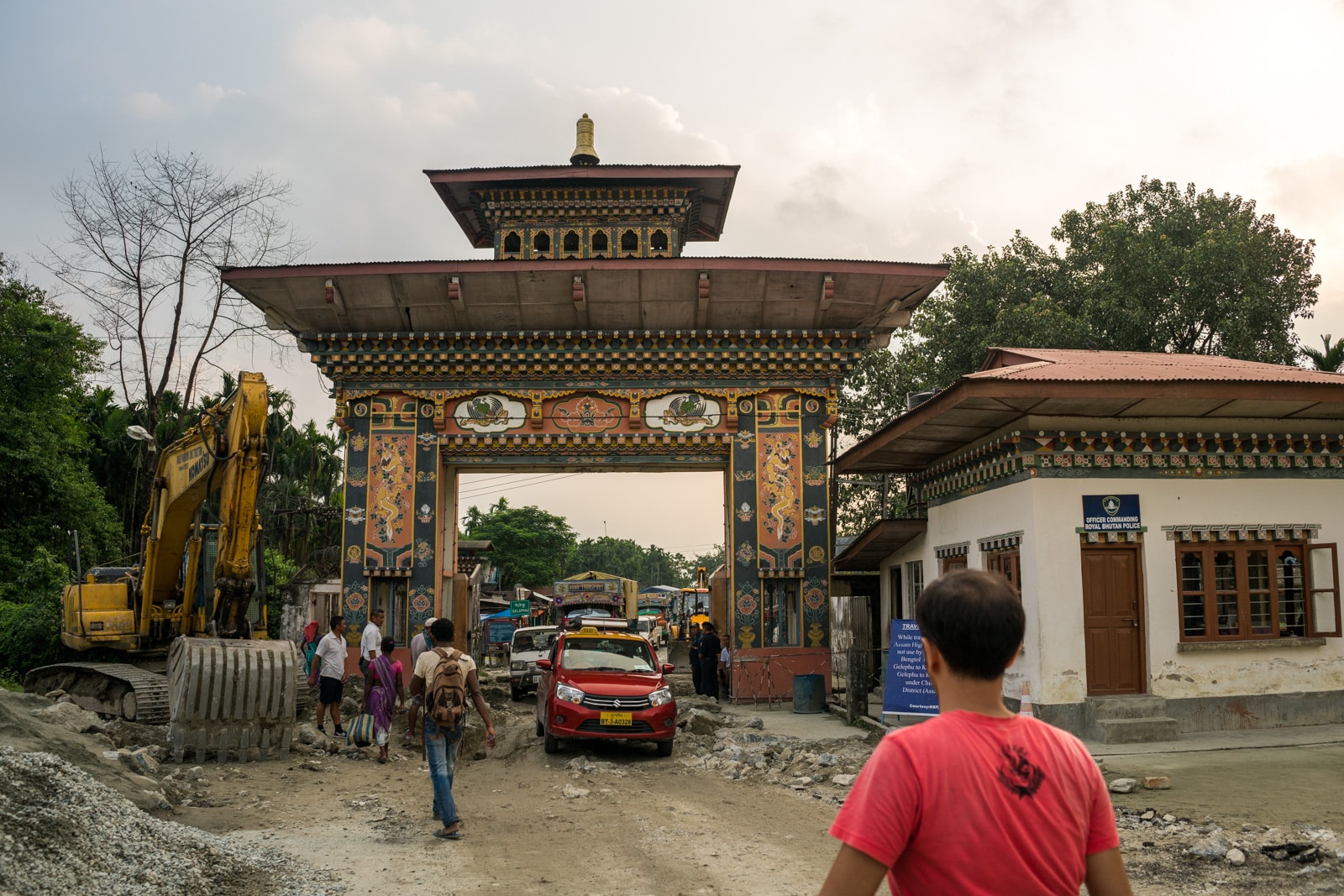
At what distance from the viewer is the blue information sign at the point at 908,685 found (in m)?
13.0

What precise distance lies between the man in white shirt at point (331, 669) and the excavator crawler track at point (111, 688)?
2049 millimetres

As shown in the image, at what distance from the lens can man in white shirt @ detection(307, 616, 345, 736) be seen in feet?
49.0

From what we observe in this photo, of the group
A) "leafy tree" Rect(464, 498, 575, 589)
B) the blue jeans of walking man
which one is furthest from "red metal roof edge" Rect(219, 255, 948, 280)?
"leafy tree" Rect(464, 498, 575, 589)

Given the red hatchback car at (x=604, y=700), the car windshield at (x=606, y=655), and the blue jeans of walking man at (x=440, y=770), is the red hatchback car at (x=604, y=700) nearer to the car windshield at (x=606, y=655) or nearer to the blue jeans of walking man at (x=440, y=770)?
the car windshield at (x=606, y=655)

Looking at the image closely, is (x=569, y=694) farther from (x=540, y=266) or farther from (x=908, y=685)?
(x=540, y=266)

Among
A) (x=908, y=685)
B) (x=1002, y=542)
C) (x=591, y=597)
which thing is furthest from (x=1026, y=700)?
(x=591, y=597)

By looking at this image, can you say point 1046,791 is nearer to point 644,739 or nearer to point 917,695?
point 917,695

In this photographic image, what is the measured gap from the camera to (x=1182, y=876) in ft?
24.8

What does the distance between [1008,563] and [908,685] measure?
2.80 metres

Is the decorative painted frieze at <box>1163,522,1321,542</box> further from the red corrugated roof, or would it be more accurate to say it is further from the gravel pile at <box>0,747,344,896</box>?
the gravel pile at <box>0,747,344,896</box>

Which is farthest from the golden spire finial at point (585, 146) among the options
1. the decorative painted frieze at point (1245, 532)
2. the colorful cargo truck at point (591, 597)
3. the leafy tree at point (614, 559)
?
the leafy tree at point (614, 559)

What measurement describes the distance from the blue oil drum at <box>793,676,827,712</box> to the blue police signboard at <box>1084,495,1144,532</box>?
264 inches

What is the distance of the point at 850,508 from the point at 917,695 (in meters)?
25.2

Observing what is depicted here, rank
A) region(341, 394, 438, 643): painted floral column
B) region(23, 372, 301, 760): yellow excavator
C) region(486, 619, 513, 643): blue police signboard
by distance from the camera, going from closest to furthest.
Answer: region(23, 372, 301, 760): yellow excavator < region(341, 394, 438, 643): painted floral column < region(486, 619, 513, 643): blue police signboard
